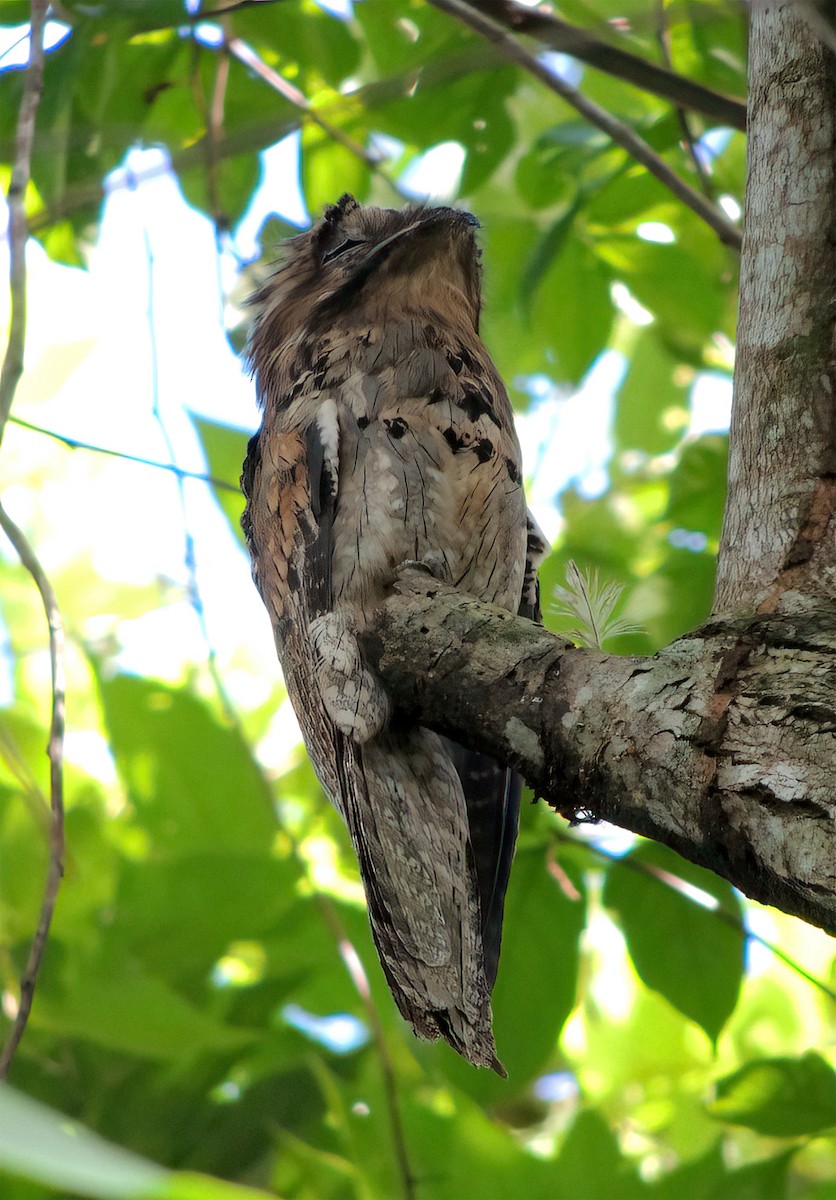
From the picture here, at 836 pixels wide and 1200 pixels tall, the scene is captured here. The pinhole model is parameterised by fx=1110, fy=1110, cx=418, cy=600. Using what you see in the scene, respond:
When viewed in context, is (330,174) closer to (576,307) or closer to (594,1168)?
(576,307)

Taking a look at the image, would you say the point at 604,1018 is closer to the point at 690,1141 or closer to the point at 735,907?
the point at 690,1141

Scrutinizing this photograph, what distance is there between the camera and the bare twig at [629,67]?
2.35 meters

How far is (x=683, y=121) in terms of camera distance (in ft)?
8.71

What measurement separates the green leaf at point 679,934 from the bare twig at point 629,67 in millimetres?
1567

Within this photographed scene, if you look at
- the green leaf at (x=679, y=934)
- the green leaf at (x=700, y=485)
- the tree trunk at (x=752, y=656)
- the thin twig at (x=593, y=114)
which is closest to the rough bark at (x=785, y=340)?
the tree trunk at (x=752, y=656)

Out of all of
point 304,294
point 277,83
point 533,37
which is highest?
point 277,83

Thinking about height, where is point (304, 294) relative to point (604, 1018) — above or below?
above

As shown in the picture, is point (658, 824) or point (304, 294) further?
point (304, 294)

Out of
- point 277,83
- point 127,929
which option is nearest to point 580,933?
point 127,929

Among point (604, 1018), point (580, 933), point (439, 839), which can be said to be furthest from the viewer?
point (604, 1018)

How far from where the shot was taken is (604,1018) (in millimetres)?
4121

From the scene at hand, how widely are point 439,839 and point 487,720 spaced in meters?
0.63

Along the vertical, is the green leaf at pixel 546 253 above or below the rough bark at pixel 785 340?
above

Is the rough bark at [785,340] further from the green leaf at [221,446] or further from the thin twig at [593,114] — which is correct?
the green leaf at [221,446]
